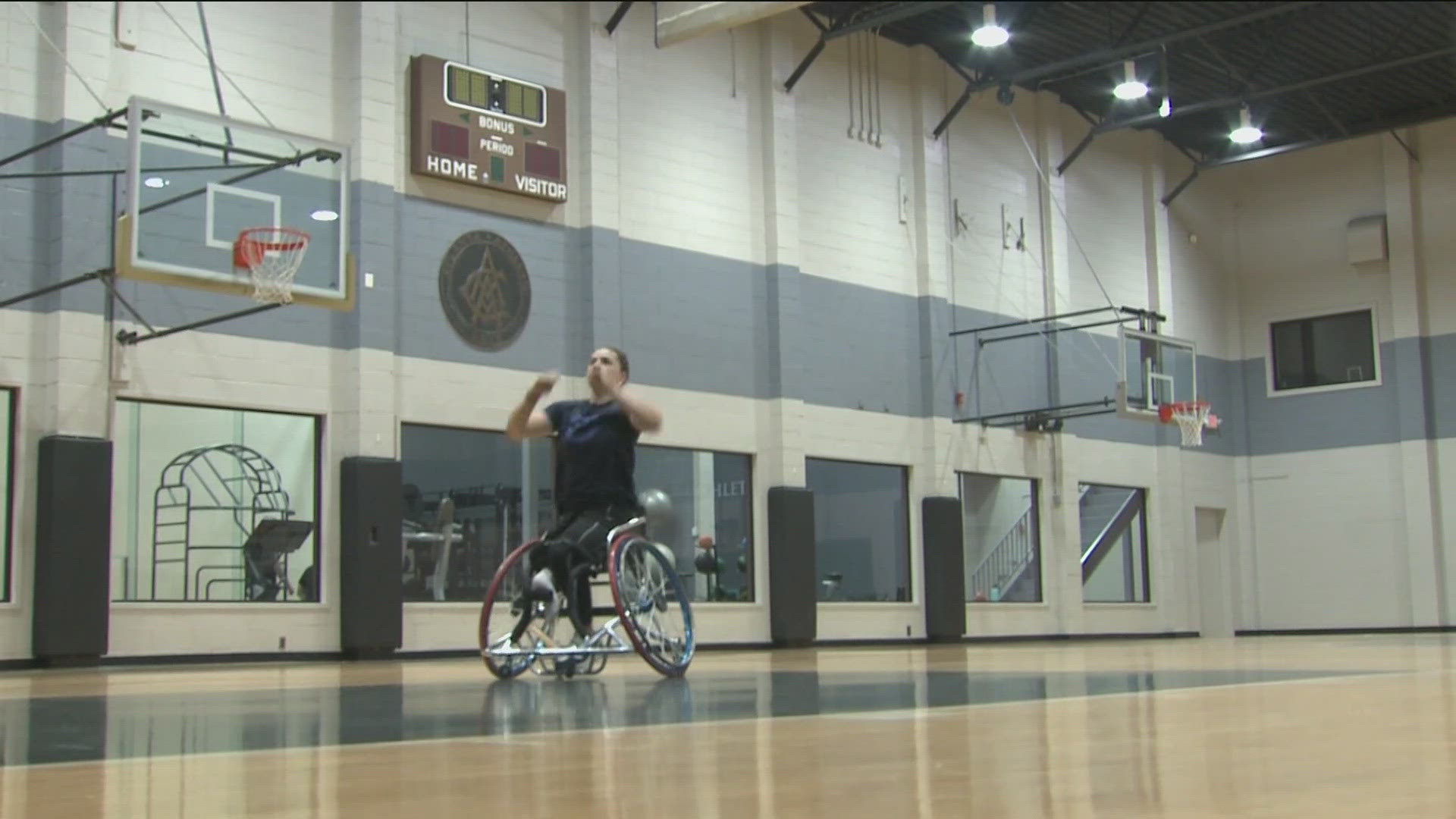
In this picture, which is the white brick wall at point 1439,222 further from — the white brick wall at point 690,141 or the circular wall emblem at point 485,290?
the circular wall emblem at point 485,290

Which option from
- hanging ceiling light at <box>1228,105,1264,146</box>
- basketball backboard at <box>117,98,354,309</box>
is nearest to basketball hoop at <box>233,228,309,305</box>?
basketball backboard at <box>117,98,354,309</box>

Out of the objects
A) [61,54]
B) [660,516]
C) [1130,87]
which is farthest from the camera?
[1130,87]

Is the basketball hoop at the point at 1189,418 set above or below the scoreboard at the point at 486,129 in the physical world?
below

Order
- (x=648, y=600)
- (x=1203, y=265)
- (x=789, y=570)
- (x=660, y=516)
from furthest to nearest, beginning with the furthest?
(x=1203, y=265), (x=789, y=570), (x=660, y=516), (x=648, y=600)

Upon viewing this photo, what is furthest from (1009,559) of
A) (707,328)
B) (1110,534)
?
(707,328)

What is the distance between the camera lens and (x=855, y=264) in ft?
70.3

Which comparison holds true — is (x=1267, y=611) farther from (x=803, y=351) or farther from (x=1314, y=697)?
(x=1314, y=697)

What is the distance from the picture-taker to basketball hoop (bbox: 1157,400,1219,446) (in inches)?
859

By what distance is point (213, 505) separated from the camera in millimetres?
14969

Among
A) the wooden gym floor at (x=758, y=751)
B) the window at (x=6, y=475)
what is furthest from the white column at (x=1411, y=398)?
the window at (x=6, y=475)

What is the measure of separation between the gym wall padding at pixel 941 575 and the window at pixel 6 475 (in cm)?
1210

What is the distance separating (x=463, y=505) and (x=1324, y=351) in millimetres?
16863

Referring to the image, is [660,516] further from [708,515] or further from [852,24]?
[852,24]

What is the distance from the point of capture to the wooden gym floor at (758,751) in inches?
97.8
